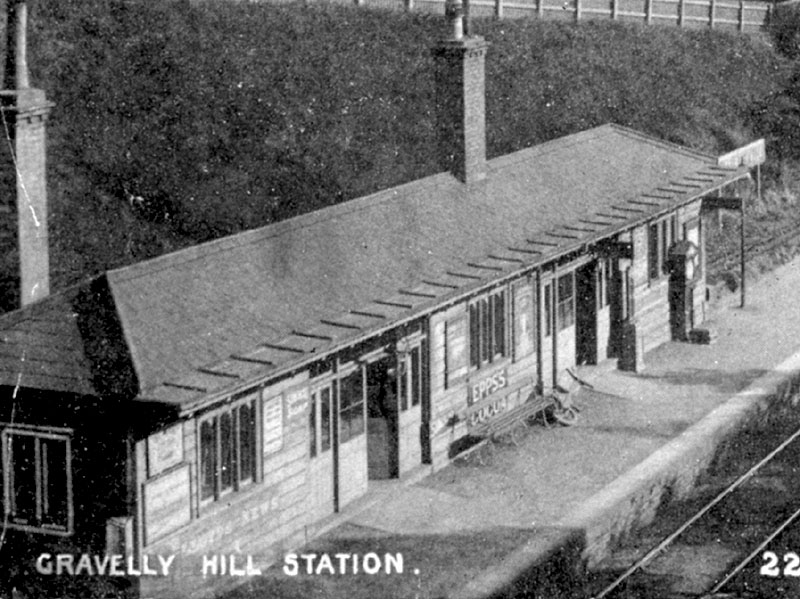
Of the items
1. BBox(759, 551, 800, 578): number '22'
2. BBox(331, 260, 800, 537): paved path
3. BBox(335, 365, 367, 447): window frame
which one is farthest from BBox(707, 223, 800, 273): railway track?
BBox(335, 365, 367, 447): window frame

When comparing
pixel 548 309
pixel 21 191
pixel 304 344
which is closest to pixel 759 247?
Result: pixel 548 309

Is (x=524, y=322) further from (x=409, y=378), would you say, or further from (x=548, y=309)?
(x=409, y=378)

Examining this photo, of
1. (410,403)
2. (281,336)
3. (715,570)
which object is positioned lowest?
(715,570)

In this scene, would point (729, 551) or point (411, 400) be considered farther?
point (411, 400)

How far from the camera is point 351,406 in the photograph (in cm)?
1716

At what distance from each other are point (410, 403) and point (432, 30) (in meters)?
21.2

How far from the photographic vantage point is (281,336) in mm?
15617

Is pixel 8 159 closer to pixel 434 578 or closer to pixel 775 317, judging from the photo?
pixel 434 578

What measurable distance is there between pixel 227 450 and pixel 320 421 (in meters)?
1.75

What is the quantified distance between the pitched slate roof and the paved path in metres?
2.46

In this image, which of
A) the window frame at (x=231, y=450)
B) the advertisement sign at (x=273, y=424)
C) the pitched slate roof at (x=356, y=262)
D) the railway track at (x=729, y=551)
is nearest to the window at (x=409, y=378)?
the pitched slate roof at (x=356, y=262)

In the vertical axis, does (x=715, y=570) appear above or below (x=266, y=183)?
below

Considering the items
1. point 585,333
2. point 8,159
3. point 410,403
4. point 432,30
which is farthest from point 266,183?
point 8,159

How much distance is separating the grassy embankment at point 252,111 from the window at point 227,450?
1530 cm
